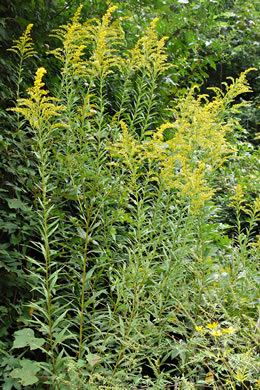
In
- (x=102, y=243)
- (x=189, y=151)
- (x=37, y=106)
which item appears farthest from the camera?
(x=189, y=151)

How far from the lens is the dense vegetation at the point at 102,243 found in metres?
1.70

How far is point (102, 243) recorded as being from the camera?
2328mm

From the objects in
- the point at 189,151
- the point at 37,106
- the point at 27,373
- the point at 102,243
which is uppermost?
the point at 37,106

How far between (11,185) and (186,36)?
2.56 m

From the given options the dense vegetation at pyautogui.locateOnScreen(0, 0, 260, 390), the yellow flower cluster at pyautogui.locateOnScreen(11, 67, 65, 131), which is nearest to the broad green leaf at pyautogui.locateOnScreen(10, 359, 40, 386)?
the dense vegetation at pyautogui.locateOnScreen(0, 0, 260, 390)

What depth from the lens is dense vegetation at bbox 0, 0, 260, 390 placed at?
5.59 feet

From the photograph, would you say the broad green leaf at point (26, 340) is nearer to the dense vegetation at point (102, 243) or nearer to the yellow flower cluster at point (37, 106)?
the dense vegetation at point (102, 243)

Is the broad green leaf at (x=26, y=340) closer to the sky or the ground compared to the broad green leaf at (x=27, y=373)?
closer to the sky

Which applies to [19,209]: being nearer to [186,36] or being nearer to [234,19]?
[186,36]

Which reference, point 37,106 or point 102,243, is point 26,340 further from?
point 37,106

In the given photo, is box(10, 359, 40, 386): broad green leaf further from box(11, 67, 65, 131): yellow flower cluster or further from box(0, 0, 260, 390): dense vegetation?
box(11, 67, 65, 131): yellow flower cluster

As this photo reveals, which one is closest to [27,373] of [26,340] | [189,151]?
[26,340]

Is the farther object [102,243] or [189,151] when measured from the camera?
[189,151]

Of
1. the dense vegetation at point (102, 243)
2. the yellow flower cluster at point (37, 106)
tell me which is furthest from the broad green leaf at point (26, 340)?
the yellow flower cluster at point (37, 106)
